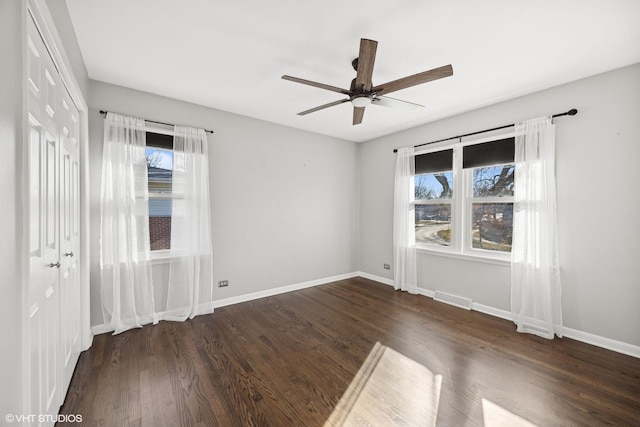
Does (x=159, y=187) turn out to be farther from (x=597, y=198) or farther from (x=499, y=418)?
(x=597, y=198)

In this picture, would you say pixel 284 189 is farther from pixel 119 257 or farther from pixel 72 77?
pixel 72 77

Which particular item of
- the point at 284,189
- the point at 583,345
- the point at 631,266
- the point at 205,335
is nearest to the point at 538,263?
the point at 631,266

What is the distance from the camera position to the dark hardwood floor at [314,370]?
1764 mm

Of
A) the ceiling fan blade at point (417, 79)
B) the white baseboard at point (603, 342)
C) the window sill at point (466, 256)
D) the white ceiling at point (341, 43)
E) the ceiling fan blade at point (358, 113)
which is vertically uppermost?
the white ceiling at point (341, 43)

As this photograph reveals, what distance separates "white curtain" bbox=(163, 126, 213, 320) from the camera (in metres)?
3.18

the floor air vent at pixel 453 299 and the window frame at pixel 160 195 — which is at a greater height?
the window frame at pixel 160 195

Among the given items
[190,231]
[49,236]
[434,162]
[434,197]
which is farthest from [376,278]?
[49,236]

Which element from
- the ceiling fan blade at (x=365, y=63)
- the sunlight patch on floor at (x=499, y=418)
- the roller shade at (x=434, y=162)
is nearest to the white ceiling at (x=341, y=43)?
the ceiling fan blade at (x=365, y=63)

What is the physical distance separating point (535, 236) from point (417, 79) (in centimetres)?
230

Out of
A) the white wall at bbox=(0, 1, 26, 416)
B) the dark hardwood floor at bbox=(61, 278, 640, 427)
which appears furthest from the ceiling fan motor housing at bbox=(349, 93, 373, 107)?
the dark hardwood floor at bbox=(61, 278, 640, 427)

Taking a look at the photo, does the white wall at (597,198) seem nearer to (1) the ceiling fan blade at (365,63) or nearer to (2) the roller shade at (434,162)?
(2) the roller shade at (434,162)

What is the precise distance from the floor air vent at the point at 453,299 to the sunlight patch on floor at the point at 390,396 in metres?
1.69

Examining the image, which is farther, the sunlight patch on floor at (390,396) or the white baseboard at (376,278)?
the white baseboard at (376,278)

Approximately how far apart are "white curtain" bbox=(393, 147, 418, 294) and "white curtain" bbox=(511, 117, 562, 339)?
1.37 meters
